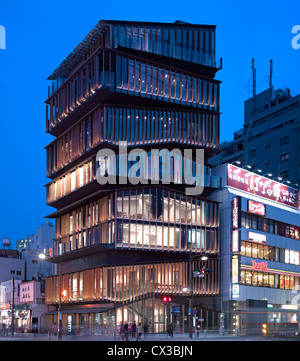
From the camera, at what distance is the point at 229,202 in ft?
254

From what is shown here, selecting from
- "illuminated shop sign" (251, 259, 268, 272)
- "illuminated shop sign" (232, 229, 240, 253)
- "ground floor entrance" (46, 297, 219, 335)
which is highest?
"illuminated shop sign" (232, 229, 240, 253)

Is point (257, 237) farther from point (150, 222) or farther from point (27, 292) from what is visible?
point (27, 292)

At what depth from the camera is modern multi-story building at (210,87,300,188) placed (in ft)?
386

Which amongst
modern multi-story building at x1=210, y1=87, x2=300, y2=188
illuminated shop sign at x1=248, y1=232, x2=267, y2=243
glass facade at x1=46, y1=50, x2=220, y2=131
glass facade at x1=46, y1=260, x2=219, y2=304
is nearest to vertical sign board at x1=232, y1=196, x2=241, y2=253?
illuminated shop sign at x1=248, y1=232, x2=267, y2=243

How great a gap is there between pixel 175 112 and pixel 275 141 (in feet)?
162

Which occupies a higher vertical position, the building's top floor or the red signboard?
the building's top floor

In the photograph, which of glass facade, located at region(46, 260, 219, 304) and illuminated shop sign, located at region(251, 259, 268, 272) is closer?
glass facade, located at region(46, 260, 219, 304)

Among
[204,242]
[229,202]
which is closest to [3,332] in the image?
[204,242]

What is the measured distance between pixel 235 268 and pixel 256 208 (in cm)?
1052

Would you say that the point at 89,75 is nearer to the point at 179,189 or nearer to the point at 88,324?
the point at 179,189

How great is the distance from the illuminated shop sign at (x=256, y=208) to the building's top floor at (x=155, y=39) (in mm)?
21384

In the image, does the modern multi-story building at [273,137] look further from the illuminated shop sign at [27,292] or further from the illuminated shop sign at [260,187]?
the illuminated shop sign at [27,292]

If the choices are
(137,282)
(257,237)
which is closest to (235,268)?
(257,237)

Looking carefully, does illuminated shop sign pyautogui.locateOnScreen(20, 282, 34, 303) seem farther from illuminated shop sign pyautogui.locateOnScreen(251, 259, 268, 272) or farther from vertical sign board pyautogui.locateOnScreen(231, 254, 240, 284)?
illuminated shop sign pyautogui.locateOnScreen(251, 259, 268, 272)
